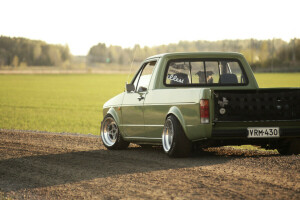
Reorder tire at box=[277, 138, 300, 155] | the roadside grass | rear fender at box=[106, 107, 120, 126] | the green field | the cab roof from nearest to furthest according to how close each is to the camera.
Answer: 1. tire at box=[277, 138, 300, 155]
2. the cab roof
3. rear fender at box=[106, 107, 120, 126]
4. the roadside grass
5. the green field

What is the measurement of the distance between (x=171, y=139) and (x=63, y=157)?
2.12m

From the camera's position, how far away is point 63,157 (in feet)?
34.9

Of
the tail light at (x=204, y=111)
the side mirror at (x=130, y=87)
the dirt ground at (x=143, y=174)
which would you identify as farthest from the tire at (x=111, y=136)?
the tail light at (x=204, y=111)

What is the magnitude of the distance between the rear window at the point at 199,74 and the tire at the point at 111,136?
1995 millimetres

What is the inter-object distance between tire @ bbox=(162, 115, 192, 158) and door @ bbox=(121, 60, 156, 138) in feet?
3.56

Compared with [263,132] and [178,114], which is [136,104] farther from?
[263,132]

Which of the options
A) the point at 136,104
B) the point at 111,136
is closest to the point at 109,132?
the point at 111,136

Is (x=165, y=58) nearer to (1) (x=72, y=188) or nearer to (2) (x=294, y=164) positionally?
(2) (x=294, y=164)

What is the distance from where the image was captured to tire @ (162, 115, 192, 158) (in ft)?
31.4

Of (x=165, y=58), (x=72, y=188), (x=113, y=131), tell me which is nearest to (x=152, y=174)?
(x=72, y=188)

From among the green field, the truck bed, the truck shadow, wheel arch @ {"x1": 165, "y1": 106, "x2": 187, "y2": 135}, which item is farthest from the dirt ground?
the green field

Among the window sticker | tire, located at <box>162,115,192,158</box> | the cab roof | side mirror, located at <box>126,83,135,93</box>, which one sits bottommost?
tire, located at <box>162,115,192,158</box>

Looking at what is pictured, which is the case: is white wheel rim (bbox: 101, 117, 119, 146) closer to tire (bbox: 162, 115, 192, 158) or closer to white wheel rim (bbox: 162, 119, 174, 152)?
white wheel rim (bbox: 162, 119, 174, 152)

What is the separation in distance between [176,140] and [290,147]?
2242 mm
